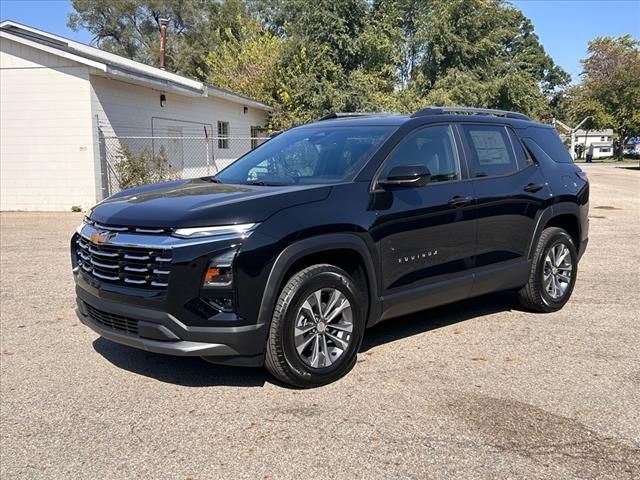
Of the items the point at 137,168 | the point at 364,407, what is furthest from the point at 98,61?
the point at 364,407

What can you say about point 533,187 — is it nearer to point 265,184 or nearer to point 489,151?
point 489,151

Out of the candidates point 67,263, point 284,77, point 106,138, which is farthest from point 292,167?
point 284,77

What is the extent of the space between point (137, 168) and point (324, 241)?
13077 millimetres

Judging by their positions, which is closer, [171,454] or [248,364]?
[171,454]

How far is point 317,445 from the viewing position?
3391 millimetres

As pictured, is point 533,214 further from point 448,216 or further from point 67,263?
point 67,263

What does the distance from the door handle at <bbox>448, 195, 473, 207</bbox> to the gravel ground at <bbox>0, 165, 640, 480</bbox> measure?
1197mm

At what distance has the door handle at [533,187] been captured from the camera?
5668 millimetres

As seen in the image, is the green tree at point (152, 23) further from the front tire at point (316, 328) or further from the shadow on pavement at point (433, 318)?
the front tire at point (316, 328)

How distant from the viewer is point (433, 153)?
505 centimetres

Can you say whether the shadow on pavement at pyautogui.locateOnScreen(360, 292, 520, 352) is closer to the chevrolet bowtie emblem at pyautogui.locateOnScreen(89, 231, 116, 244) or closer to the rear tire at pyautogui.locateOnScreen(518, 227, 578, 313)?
the rear tire at pyautogui.locateOnScreen(518, 227, 578, 313)

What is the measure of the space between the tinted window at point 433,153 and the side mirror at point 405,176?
7.8 inches

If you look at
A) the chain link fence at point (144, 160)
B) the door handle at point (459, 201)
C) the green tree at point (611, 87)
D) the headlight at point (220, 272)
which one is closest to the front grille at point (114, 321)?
the headlight at point (220, 272)

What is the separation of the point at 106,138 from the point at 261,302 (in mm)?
12984
